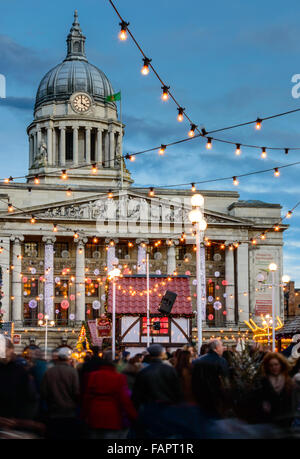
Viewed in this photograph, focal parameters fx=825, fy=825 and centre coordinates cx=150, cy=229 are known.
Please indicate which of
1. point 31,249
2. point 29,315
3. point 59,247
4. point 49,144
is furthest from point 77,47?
point 29,315

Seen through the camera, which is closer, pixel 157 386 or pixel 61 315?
pixel 157 386

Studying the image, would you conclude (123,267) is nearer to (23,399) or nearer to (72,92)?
(72,92)

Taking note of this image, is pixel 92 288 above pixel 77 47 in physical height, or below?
below

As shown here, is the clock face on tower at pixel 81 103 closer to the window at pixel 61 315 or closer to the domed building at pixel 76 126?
the domed building at pixel 76 126

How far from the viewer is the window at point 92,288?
7156 centimetres

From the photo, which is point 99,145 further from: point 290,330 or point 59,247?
Result: point 290,330

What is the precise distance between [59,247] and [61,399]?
62433 millimetres

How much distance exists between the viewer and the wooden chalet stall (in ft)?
133

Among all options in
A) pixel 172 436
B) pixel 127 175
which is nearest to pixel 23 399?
pixel 172 436

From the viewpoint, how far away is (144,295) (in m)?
41.4

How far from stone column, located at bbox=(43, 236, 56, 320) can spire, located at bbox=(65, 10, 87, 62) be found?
32.7 meters

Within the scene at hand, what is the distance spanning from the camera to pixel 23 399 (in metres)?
10.5

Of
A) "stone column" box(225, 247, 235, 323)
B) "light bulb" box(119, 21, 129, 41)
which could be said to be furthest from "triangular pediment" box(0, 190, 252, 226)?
"light bulb" box(119, 21, 129, 41)

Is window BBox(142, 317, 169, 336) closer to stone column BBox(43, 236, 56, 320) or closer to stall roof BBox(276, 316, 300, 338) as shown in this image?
stall roof BBox(276, 316, 300, 338)
